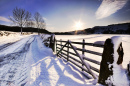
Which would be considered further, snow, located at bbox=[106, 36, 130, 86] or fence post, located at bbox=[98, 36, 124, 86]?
fence post, located at bbox=[98, 36, 124, 86]

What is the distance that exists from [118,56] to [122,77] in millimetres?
494

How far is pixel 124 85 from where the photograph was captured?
57.2 inches

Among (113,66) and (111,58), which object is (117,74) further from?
(111,58)

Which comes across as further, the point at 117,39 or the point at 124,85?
the point at 117,39

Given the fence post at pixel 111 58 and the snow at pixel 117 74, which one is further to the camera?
the fence post at pixel 111 58

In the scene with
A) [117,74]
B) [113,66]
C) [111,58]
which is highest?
[111,58]

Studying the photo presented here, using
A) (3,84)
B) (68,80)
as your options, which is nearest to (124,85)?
(68,80)

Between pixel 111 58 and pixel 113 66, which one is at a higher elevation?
pixel 111 58

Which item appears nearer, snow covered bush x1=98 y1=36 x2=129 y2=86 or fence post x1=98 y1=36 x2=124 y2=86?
snow covered bush x1=98 y1=36 x2=129 y2=86

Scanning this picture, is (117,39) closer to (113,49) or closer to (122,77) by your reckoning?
(113,49)

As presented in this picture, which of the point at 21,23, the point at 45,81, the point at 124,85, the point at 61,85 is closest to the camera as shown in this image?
the point at 124,85

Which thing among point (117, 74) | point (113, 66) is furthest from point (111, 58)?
point (117, 74)

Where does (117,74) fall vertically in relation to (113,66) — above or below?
below

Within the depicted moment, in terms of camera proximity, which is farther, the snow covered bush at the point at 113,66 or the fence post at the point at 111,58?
the fence post at the point at 111,58
